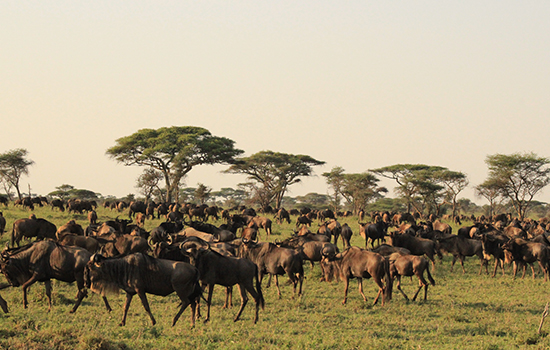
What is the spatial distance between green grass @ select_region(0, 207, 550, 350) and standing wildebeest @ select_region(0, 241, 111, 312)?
0.73 m

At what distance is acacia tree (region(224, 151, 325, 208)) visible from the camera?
65688mm

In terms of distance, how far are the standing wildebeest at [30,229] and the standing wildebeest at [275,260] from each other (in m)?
11.0

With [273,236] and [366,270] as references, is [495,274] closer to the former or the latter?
[366,270]

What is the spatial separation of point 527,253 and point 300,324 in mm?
12329

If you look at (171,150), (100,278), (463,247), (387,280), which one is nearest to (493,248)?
(463,247)

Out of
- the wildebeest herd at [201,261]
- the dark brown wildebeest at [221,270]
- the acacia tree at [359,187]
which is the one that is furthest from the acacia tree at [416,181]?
the dark brown wildebeest at [221,270]

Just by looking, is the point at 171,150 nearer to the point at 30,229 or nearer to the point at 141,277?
the point at 30,229

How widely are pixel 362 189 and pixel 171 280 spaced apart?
63288mm

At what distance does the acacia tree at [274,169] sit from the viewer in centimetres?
6569

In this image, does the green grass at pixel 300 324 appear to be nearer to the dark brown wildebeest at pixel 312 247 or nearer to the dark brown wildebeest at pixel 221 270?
the dark brown wildebeest at pixel 221 270

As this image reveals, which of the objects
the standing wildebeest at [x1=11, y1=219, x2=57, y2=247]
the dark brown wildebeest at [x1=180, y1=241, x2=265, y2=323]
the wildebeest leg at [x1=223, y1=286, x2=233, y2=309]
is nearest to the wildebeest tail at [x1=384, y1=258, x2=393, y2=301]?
the dark brown wildebeest at [x1=180, y1=241, x2=265, y2=323]

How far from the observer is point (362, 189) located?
235ft

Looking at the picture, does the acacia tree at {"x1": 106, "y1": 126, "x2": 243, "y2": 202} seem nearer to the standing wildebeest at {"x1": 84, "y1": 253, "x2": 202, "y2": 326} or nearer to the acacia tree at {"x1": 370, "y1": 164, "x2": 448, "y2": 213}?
the acacia tree at {"x1": 370, "y1": 164, "x2": 448, "y2": 213}

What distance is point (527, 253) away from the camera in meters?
19.3
